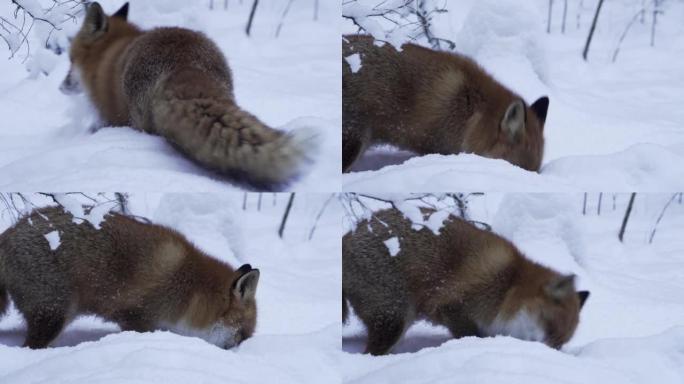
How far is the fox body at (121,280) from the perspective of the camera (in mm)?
2873

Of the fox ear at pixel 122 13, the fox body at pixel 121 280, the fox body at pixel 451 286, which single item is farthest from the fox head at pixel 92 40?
the fox body at pixel 451 286

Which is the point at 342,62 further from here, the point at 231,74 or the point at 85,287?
the point at 85,287

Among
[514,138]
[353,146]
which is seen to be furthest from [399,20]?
[514,138]

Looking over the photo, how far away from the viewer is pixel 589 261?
121 inches

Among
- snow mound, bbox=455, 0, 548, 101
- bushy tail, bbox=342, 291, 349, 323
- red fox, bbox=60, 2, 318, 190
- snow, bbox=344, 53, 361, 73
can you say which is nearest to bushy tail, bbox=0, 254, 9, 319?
red fox, bbox=60, 2, 318, 190

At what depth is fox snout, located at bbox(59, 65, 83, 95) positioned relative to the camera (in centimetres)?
319

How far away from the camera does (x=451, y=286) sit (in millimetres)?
2949

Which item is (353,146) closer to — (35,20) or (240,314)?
(240,314)

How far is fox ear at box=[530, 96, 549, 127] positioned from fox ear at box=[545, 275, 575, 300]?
0.57m

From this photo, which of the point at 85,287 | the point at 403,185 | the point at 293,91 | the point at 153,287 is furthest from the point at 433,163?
the point at 85,287

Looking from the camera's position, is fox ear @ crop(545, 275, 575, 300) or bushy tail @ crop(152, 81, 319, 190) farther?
fox ear @ crop(545, 275, 575, 300)

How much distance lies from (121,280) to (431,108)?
127 centimetres

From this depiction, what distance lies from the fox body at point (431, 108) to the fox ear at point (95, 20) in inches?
36.6

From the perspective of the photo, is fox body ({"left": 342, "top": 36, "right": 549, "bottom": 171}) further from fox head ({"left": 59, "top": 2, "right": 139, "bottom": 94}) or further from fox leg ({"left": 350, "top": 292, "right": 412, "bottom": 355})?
fox head ({"left": 59, "top": 2, "right": 139, "bottom": 94})
